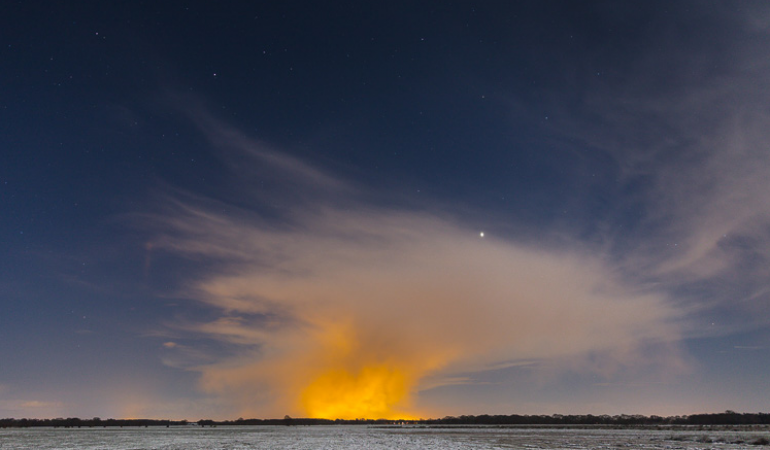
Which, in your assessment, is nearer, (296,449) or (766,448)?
(766,448)

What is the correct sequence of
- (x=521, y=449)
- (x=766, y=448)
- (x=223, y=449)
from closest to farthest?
1. (x=766, y=448)
2. (x=521, y=449)
3. (x=223, y=449)

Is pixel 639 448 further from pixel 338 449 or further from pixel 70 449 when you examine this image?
pixel 70 449

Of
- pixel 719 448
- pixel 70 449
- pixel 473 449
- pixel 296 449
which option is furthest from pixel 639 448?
pixel 70 449

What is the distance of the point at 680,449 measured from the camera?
5478 cm

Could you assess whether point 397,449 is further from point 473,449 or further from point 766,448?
point 766,448

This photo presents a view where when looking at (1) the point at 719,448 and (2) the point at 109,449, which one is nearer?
(1) the point at 719,448

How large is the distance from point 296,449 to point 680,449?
42621 mm

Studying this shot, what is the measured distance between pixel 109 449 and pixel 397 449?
3577 centimetres

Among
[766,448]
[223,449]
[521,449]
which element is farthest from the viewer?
[223,449]

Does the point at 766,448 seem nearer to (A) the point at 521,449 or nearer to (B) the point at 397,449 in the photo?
(A) the point at 521,449

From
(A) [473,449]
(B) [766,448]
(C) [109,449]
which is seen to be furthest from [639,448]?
(C) [109,449]

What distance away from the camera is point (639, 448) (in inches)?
2254

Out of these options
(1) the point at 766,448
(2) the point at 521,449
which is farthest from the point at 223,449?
(1) the point at 766,448

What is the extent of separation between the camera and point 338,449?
64.9 meters
